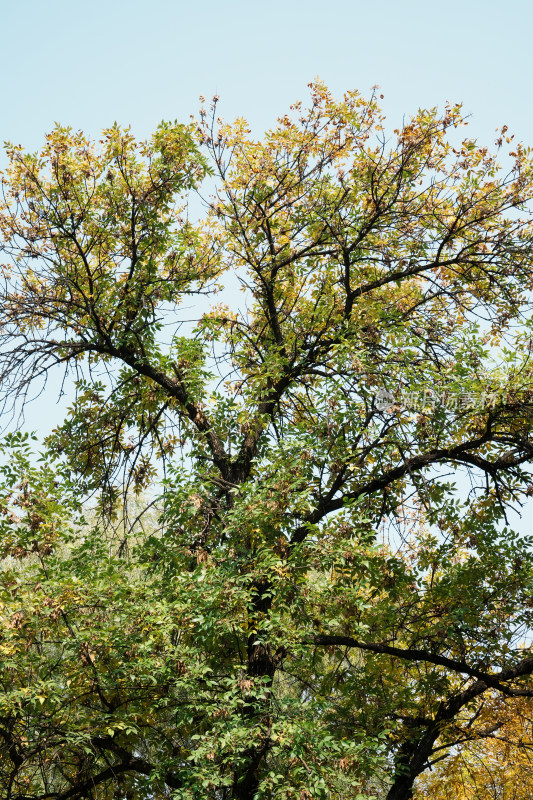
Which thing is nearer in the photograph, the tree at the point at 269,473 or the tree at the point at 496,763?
the tree at the point at 269,473

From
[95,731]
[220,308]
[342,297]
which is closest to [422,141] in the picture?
[342,297]

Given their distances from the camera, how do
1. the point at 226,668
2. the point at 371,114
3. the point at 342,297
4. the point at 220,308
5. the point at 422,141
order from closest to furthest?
the point at 226,668 → the point at 422,141 → the point at 371,114 → the point at 342,297 → the point at 220,308

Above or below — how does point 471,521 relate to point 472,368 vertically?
below

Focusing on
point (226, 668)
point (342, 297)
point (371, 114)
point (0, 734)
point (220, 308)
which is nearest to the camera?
point (0, 734)

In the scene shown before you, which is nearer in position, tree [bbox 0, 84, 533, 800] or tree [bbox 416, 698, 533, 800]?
tree [bbox 0, 84, 533, 800]

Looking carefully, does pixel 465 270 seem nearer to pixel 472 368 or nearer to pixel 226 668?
pixel 472 368

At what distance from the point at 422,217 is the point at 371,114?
5.18 feet

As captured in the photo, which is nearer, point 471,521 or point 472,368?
point 472,368

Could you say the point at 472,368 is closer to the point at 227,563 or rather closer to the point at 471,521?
the point at 471,521

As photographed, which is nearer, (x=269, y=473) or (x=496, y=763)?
(x=269, y=473)

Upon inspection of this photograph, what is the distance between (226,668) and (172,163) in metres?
6.17

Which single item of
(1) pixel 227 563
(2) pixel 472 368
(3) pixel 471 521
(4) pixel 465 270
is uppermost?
(4) pixel 465 270

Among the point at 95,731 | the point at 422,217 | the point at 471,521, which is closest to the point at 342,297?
the point at 422,217

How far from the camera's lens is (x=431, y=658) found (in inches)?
324
